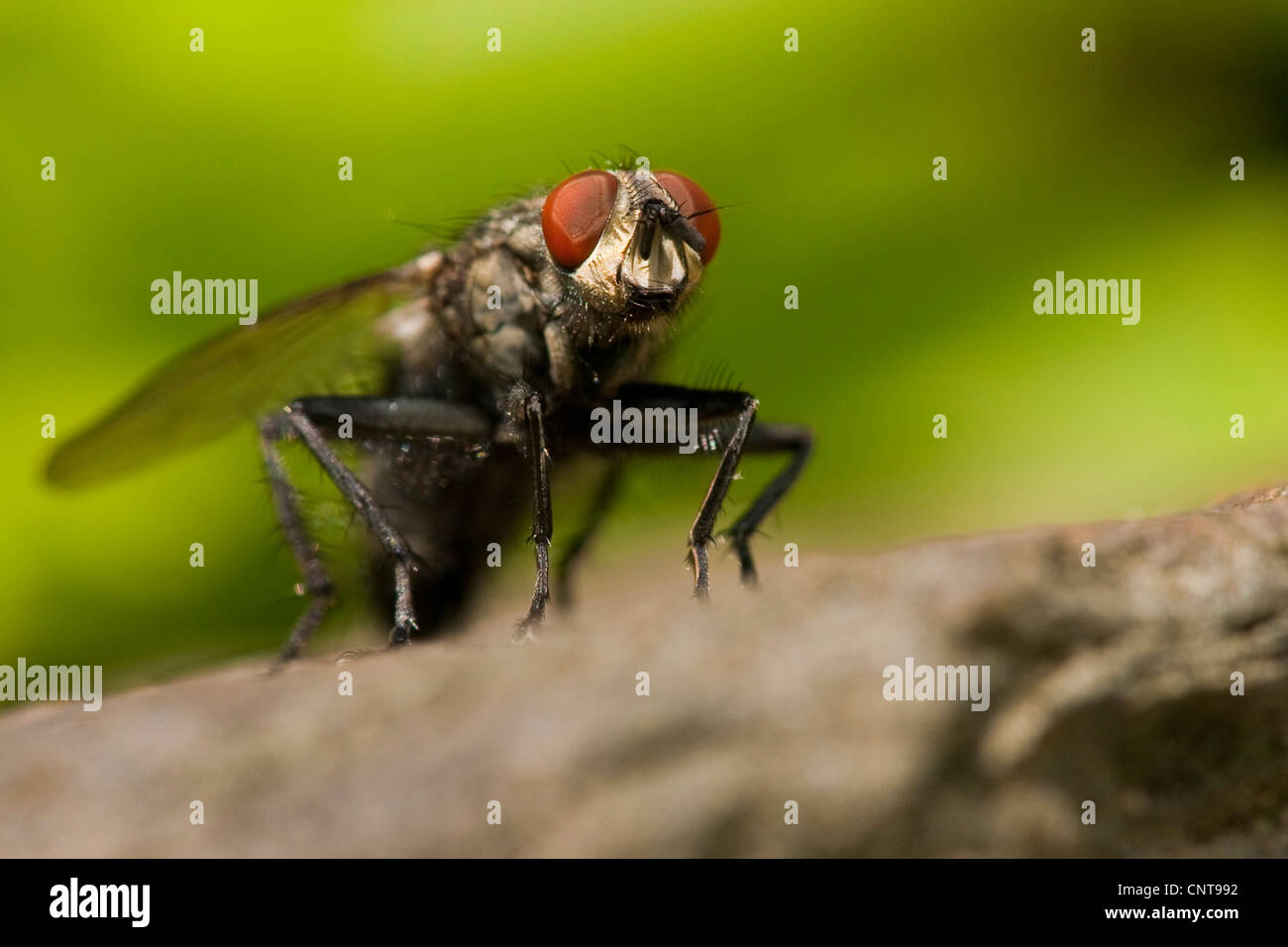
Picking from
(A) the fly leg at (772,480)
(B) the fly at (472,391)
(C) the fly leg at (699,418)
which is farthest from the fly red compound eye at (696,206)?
(A) the fly leg at (772,480)

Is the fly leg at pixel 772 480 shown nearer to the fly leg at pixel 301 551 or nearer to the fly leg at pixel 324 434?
the fly leg at pixel 324 434

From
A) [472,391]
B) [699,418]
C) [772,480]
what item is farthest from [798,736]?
[472,391]

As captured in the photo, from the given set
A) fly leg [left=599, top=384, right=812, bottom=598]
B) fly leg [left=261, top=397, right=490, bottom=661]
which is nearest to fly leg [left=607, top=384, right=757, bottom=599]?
fly leg [left=599, top=384, right=812, bottom=598]

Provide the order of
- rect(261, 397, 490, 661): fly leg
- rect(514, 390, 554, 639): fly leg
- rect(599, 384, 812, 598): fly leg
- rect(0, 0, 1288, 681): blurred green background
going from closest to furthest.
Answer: rect(514, 390, 554, 639): fly leg → rect(599, 384, 812, 598): fly leg → rect(261, 397, 490, 661): fly leg → rect(0, 0, 1288, 681): blurred green background

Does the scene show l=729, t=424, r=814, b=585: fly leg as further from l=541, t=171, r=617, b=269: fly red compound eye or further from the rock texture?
the rock texture

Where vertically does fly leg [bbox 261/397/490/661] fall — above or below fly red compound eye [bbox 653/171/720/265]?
below

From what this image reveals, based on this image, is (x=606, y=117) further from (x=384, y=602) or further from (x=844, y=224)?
(x=384, y=602)

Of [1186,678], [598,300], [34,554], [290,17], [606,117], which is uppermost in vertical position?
[290,17]
